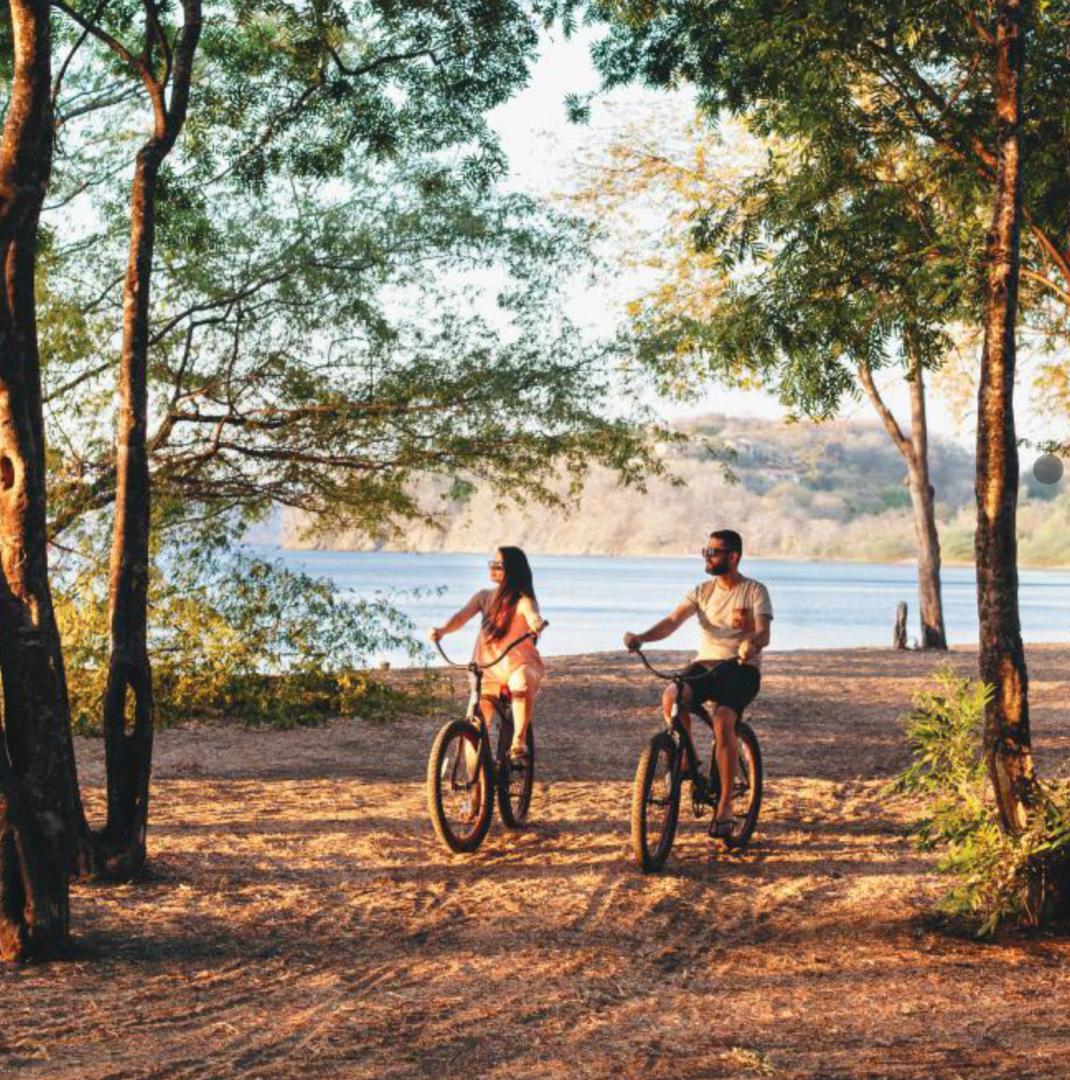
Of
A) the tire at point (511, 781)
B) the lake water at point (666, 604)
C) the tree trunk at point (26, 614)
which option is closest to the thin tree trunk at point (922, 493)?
the lake water at point (666, 604)

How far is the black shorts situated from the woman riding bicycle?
3.43 ft

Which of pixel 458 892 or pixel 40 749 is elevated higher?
pixel 40 749

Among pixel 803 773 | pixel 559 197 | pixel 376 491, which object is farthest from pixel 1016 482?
pixel 559 197

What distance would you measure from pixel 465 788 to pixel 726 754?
1.55 metres

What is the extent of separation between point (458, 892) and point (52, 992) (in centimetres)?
239

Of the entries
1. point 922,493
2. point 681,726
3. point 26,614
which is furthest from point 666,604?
point 26,614

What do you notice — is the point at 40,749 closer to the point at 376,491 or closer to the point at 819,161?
the point at 819,161

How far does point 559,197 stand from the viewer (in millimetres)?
25172

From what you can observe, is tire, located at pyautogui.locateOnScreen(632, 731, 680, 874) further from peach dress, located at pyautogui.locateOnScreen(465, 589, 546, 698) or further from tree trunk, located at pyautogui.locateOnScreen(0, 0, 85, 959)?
tree trunk, located at pyautogui.locateOnScreen(0, 0, 85, 959)

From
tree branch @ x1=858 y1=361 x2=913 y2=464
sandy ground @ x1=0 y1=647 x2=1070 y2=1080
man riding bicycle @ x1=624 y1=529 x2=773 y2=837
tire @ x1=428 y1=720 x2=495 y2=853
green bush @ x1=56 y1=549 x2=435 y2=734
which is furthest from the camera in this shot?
tree branch @ x1=858 y1=361 x2=913 y2=464

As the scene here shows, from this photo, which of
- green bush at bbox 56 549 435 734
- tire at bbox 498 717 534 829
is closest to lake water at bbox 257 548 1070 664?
green bush at bbox 56 549 435 734

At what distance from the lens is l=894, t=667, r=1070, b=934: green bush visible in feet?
23.2

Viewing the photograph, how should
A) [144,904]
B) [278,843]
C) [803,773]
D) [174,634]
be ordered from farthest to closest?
[174,634] → [803,773] → [278,843] → [144,904]

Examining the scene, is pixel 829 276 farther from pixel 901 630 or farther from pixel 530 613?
pixel 901 630
